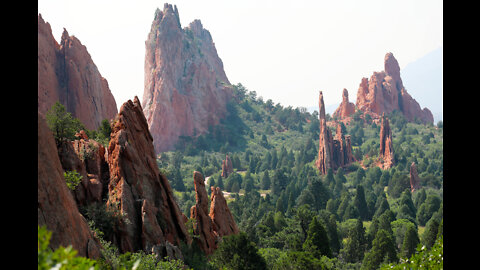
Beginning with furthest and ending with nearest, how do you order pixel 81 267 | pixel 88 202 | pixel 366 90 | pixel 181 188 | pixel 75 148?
pixel 366 90 → pixel 181 188 → pixel 75 148 → pixel 88 202 → pixel 81 267

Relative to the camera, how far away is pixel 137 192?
27.0 meters

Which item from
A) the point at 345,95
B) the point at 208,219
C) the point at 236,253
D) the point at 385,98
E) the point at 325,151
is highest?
the point at 345,95

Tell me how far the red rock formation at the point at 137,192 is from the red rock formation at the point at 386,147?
298 feet

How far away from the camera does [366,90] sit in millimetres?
169250

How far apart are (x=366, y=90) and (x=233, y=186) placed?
93.8 m

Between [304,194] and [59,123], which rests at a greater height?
[59,123]

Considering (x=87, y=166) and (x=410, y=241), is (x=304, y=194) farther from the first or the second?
(x=87, y=166)

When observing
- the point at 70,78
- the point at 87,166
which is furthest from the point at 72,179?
the point at 70,78

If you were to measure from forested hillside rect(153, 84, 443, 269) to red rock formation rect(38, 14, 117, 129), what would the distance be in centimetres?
1526

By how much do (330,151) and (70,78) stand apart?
69760 mm

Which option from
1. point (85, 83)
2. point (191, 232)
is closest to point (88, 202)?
point (191, 232)

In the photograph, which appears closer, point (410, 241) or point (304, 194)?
point (410, 241)

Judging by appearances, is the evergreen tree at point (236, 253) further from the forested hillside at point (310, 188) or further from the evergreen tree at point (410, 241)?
the evergreen tree at point (410, 241)

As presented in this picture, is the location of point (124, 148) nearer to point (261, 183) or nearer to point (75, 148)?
point (75, 148)
